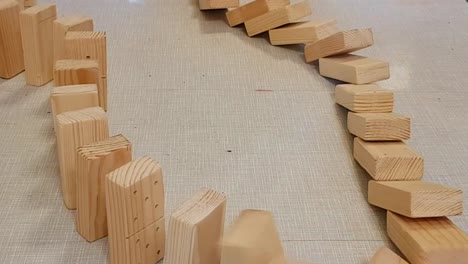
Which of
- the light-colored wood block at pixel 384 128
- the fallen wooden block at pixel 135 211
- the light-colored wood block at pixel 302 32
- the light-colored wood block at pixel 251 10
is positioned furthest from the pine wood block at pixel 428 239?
the light-colored wood block at pixel 251 10

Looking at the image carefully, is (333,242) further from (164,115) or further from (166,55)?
(166,55)

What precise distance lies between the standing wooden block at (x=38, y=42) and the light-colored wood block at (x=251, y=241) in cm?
55

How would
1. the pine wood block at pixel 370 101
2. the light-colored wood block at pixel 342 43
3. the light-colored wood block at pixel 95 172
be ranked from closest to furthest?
the light-colored wood block at pixel 95 172 → the pine wood block at pixel 370 101 → the light-colored wood block at pixel 342 43

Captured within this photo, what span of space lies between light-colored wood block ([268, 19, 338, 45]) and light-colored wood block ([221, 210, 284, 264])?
611 millimetres

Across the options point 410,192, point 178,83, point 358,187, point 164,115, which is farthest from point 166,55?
point 410,192

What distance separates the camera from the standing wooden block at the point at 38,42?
0.96 metres

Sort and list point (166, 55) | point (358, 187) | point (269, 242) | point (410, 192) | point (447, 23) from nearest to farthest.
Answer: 1. point (269, 242)
2. point (410, 192)
3. point (358, 187)
4. point (166, 55)
5. point (447, 23)

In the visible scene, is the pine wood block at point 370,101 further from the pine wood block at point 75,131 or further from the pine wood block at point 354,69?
the pine wood block at point 75,131

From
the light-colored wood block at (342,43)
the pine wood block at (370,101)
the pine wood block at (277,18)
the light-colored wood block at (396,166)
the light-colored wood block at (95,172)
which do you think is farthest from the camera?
the pine wood block at (277,18)

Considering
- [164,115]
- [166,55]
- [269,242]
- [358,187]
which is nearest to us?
[269,242]

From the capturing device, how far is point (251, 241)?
22.6 inches

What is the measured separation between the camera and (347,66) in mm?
1024

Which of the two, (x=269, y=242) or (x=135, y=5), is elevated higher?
(x=135, y=5)

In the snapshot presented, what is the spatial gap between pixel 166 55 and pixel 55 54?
0.79ft
